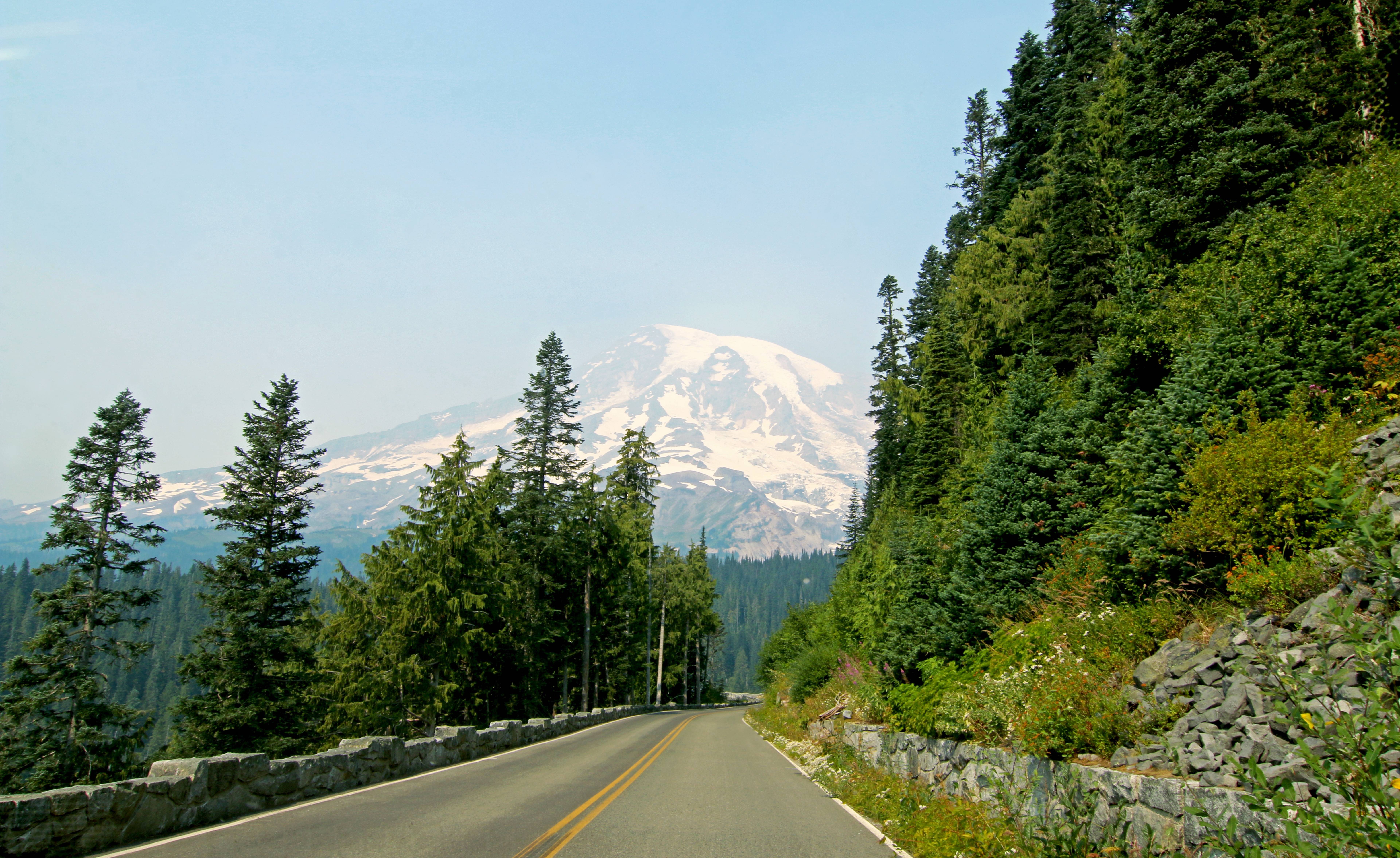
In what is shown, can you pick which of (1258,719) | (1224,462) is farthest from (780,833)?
(1224,462)

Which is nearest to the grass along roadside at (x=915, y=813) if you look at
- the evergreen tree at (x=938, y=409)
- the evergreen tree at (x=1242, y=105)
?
the evergreen tree at (x=1242, y=105)

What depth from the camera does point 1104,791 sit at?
22.9 ft

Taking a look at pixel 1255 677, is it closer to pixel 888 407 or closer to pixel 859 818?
pixel 859 818

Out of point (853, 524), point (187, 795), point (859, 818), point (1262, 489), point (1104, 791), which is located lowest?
point (859, 818)

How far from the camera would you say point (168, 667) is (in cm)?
16800

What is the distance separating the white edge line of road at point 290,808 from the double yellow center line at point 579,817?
3624 mm

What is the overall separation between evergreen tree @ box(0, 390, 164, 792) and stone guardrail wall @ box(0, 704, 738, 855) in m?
19.2

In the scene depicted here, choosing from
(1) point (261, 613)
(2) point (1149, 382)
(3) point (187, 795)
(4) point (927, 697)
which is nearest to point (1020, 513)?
(4) point (927, 697)

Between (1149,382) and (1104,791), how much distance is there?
1383 centimetres

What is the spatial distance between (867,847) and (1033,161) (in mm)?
40829

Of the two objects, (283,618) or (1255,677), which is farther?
(283,618)

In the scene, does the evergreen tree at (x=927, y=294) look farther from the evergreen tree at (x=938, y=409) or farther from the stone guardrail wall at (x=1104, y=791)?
the stone guardrail wall at (x=1104, y=791)

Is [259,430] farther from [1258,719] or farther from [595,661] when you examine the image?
[1258,719]

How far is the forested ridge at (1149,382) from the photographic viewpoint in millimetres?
8453
